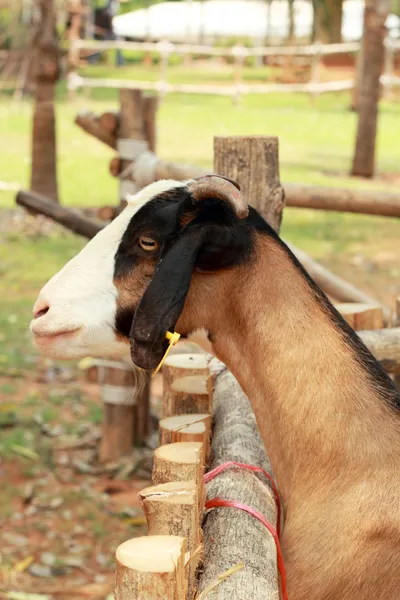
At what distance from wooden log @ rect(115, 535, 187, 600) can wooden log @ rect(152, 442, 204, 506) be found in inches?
17.5

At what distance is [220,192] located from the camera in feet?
8.95

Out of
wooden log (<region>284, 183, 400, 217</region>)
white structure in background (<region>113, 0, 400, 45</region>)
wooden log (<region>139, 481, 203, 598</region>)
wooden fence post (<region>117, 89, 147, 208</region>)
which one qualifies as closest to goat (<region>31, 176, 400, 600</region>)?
wooden log (<region>139, 481, 203, 598</region>)

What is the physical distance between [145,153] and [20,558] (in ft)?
8.42

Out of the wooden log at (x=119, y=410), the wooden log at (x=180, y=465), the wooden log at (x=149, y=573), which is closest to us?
the wooden log at (x=149, y=573)

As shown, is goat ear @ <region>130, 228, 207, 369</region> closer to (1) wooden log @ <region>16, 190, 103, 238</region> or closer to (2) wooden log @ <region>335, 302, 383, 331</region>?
(2) wooden log @ <region>335, 302, 383, 331</region>

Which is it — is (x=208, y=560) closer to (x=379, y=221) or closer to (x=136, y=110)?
(x=136, y=110)

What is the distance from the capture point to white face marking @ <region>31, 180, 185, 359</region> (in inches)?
112

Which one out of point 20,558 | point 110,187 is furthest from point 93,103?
point 20,558

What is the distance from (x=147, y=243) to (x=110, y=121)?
3.48 meters

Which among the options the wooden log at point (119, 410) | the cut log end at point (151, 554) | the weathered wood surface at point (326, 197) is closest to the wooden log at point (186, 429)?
the cut log end at point (151, 554)

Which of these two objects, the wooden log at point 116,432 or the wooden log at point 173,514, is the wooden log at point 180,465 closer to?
the wooden log at point 173,514

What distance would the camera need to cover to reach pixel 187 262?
8.75 feet

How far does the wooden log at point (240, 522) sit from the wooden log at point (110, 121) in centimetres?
304

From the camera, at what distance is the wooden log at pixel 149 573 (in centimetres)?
197
